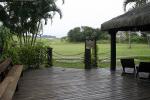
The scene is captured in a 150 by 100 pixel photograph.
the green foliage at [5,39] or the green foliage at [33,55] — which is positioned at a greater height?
the green foliage at [5,39]

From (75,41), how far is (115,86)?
43.3m

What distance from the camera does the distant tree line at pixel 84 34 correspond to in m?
43.3

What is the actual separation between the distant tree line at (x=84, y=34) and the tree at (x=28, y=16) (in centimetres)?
2607

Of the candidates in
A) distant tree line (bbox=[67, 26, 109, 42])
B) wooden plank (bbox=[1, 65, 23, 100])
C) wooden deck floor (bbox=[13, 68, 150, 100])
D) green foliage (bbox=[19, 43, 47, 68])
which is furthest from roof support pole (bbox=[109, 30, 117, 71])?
distant tree line (bbox=[67, 26, 109, 42])

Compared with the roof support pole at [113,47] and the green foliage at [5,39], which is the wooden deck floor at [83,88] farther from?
the green foliage at [5,39]

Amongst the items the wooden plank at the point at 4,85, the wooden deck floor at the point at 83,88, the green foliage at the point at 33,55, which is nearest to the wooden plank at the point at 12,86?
the wooden plank at the point at 4,85

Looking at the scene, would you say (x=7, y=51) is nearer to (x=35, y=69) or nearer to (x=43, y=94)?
(x=35, y=69)

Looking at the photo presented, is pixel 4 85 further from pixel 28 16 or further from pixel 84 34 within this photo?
pixel 84 34

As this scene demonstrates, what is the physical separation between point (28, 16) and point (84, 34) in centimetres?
3127

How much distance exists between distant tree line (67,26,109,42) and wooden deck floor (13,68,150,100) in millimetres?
30759

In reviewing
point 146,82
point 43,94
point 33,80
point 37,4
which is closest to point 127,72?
point 146,82

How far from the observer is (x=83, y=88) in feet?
29.3

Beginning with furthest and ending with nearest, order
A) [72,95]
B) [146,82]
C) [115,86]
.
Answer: [146,82] < [115,86] < [72,95]

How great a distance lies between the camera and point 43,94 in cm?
812
